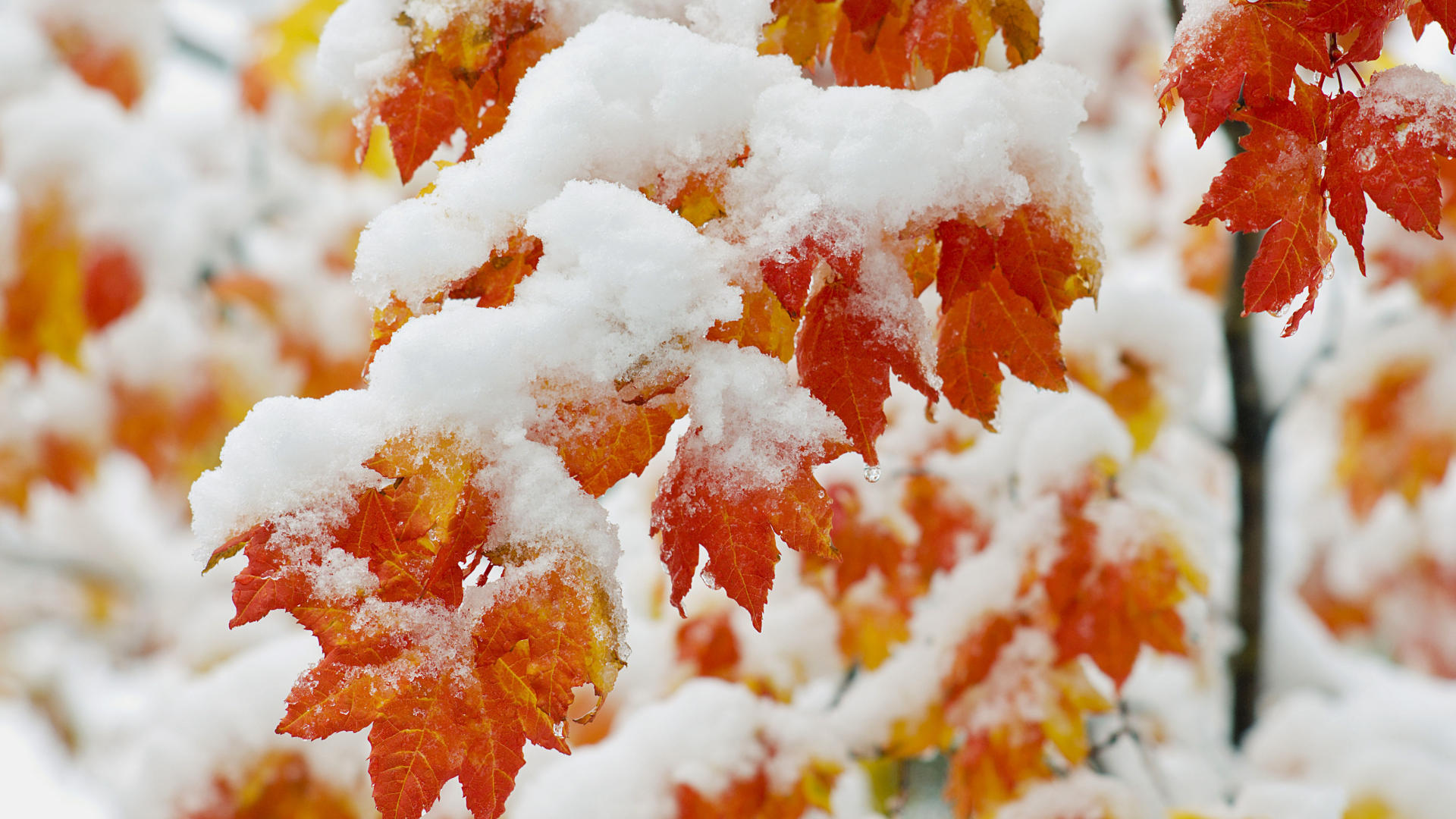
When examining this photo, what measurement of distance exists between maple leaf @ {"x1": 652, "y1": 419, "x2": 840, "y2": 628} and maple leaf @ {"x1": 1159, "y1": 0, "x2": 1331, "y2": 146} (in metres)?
0.33

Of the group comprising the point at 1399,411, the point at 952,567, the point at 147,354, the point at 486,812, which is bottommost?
the point at 486,812

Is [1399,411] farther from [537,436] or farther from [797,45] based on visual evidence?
[537,436]

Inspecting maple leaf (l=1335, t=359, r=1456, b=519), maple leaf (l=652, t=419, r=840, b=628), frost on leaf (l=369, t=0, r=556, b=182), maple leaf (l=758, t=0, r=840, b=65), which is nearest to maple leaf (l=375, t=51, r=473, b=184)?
frost on leaf (l=369, t=0, r=556, b=182)

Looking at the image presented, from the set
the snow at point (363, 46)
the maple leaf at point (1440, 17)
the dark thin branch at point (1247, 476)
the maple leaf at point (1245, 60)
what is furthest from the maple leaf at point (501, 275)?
the dark thin branch at point (1247, 476)

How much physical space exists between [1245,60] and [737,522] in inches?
17.4

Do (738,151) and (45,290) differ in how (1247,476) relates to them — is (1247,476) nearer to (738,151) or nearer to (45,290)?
(738,151)

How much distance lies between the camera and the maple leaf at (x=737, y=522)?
0.55 m

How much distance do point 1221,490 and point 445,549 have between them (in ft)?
10.5

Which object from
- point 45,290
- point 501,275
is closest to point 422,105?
point 501,275

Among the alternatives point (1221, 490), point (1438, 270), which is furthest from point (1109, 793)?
point (1221, 490)

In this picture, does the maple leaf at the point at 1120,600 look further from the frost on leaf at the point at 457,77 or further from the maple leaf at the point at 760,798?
the frost on leaf at the point at 457,77

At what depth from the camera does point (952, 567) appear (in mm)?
1317

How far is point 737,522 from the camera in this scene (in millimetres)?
559

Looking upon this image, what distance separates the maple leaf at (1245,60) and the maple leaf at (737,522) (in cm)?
33
